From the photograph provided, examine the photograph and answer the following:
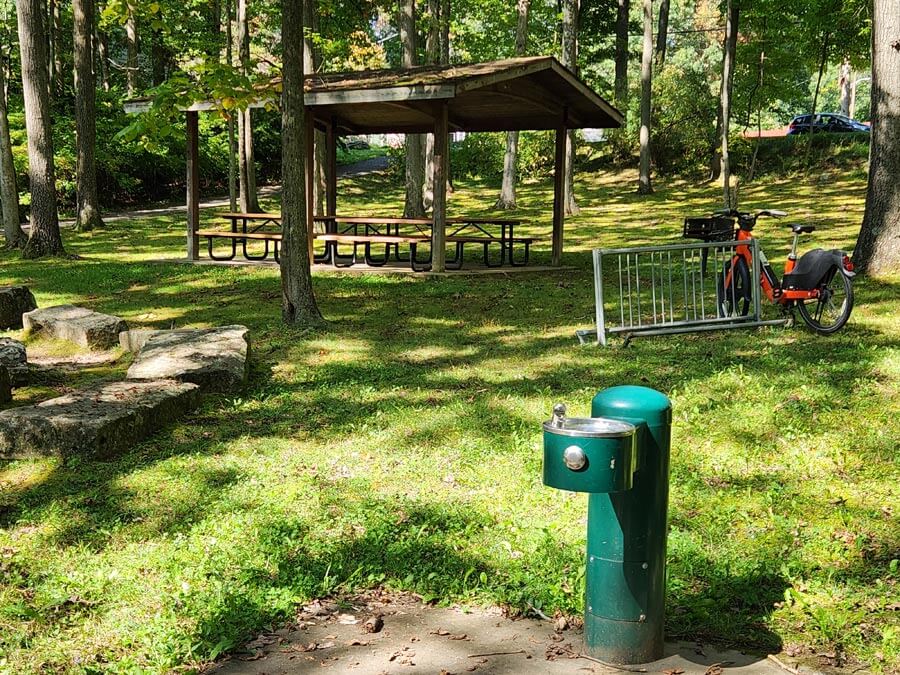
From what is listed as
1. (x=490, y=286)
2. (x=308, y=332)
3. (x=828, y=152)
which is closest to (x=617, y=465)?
(x=308, y=332)

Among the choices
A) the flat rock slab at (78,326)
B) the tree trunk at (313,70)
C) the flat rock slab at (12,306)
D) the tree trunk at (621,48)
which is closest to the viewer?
the flat rock slab at (78,326)

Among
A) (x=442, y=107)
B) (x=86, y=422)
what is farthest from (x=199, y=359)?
(x=442, y=107)

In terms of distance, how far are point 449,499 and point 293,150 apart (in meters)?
5.52

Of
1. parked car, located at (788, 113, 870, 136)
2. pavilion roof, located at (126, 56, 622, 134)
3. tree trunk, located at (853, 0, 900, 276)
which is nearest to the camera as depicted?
tree trunk, located at (853, 0, 900, 276)

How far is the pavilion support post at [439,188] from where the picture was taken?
13883 mm

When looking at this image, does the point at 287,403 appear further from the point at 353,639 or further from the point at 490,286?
the point at 490,286

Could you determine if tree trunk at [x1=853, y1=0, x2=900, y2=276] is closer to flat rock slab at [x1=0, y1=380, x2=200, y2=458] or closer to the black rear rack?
the black rear rack

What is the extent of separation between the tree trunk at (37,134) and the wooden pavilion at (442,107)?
1973 millimetres

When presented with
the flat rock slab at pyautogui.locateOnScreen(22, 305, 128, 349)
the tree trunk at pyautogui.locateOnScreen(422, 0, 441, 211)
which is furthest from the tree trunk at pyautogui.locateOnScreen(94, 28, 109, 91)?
the flat rock slab at pyautogui.locateOnScreen(22, 305, 128, 349)

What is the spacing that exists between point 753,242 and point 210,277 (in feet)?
29.7

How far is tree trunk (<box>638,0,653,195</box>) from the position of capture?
26.6 m

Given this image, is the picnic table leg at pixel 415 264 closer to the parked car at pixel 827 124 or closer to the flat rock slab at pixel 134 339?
the flat rock slab at pixel 134 339

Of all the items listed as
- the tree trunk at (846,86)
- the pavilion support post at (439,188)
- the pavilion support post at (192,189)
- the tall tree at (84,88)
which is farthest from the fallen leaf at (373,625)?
the tree trunk at (846,86)

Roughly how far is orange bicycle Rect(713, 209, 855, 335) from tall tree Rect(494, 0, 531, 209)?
14.6m
